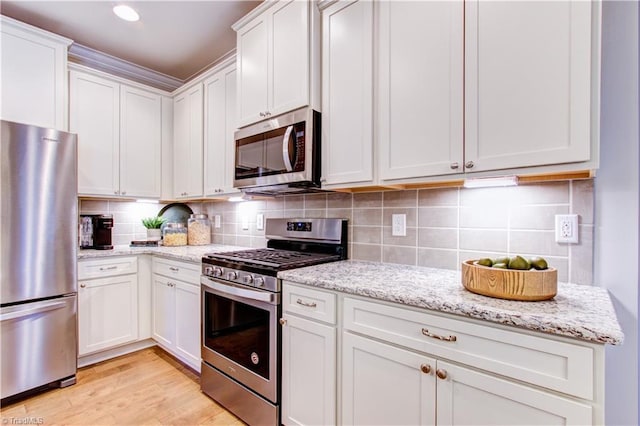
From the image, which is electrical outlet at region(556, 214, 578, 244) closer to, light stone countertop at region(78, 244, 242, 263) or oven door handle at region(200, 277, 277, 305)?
oven door handle at region(200, 277, 277, 305)

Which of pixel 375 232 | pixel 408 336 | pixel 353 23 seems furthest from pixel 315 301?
pixel 353 23

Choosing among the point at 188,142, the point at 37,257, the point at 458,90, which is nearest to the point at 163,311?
the point at 37,257

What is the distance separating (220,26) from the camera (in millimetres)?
2422

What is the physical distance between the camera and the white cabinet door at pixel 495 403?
0.85 metres

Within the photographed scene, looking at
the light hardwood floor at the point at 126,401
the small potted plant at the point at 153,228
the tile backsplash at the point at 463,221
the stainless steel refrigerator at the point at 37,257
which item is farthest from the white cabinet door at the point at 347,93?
the small potted plant at the point at 153,228

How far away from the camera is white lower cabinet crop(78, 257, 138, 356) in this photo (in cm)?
235

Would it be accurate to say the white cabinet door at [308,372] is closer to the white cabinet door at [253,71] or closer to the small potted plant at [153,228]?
the white cabinet door at [253,71]

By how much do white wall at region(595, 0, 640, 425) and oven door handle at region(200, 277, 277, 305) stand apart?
140cm

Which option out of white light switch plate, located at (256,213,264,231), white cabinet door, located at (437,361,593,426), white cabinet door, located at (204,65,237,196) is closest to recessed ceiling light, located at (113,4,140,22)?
white cabinet door, located at (204,65,237,196)

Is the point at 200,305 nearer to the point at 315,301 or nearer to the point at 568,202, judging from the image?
the point at 315,301

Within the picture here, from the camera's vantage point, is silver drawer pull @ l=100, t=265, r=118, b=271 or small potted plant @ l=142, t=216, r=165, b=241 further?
small potted plant @ l=142, t=216, r=165, b=241

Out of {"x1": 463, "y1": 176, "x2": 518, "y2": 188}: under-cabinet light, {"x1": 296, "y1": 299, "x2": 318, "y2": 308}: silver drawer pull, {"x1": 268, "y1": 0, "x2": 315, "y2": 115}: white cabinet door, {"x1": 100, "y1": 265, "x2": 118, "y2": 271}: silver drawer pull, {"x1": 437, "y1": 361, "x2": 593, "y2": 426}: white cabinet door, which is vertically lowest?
{"x1": 437, "y1": 361, "x2": 593, "y2": 426}: white cabinet door

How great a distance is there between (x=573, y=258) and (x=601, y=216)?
20cm

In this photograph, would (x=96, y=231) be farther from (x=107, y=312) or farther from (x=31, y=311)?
(x=31, y=311)
